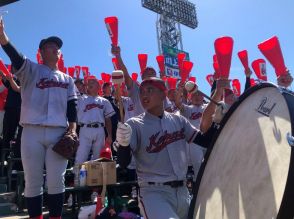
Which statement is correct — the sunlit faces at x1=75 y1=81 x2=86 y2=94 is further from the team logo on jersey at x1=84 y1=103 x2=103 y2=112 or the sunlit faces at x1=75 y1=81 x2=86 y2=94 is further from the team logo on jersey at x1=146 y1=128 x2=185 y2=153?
the team logo on jersey at x1=146 y1=128 x2=185 y2=153

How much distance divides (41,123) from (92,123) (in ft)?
10.5

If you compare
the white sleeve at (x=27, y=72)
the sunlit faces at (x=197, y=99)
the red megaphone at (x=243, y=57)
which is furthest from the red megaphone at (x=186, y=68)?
the white sleeve at (x=27, y=72)

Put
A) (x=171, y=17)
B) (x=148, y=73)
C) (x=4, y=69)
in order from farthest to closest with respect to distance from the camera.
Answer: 1. (x=171, y=17)
2. (x=4, y=69)
3. (x=148, y=73)

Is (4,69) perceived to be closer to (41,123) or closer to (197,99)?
(41,123)

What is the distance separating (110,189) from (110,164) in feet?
1.84

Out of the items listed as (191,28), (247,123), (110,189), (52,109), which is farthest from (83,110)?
(191,28)

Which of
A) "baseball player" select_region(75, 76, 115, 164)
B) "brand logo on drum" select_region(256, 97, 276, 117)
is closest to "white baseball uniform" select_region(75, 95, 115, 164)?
"baseball player" select_region(75, 76, 115, 164)

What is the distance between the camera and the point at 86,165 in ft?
18.7

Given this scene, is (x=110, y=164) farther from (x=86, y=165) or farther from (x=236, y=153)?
(x=236, y=153)

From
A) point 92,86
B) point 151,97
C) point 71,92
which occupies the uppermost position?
point 92,86

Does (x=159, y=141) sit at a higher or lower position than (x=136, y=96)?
lower

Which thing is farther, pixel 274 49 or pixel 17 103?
pixel 17 103

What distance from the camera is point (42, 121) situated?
371 cm

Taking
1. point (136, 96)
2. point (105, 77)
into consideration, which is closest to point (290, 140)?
point (136, 96)
